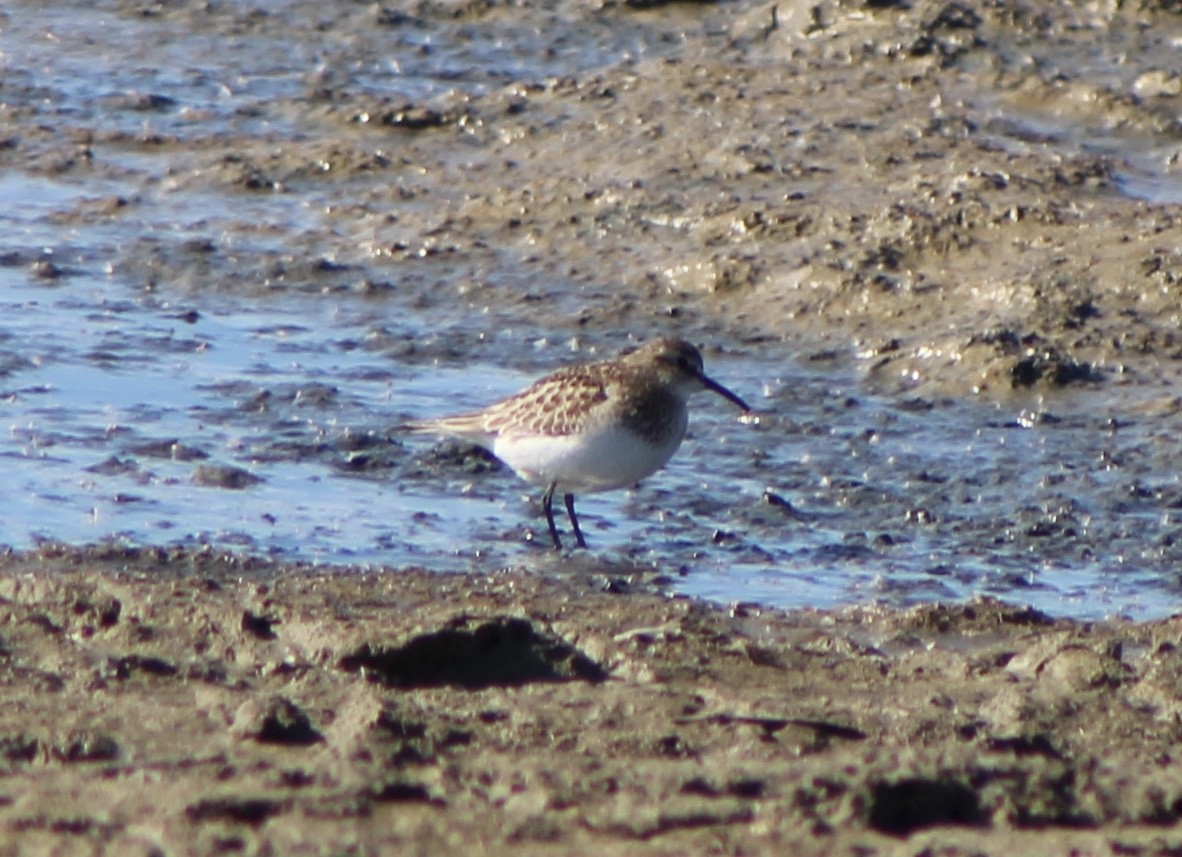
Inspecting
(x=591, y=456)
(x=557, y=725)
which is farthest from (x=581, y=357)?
(x=557, y=725)

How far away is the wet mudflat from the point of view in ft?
15.5

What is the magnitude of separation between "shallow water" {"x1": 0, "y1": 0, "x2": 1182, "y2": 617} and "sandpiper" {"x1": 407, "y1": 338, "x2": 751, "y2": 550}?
0.22m

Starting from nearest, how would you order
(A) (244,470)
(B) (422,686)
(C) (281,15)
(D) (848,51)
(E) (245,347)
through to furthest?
(B) (422,686), (A) (244,470), (E) (245,347), (D) (848,51), (C) (281,15)

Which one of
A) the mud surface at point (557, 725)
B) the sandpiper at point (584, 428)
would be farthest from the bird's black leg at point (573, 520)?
the mud surface at point (557, 725)

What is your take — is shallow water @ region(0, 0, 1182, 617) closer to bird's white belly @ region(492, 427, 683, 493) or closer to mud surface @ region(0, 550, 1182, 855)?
bird's white belly @ region(492, 427, 683, 493)

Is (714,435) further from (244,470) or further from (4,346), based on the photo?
(4,346)

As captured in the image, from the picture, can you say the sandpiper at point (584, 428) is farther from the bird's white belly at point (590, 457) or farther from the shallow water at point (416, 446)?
the shallow water at point (416, 446)

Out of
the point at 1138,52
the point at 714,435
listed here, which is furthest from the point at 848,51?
the point at 714,435

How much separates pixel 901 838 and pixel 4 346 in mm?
5841

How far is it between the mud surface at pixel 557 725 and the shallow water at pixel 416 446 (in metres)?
0.96

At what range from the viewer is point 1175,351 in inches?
374

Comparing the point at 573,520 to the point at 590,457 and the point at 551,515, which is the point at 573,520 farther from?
the point at 590,457

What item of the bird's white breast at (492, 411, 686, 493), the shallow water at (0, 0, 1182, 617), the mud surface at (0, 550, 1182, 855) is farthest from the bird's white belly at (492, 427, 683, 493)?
the mud surface at (0, 550, 1182, 855)

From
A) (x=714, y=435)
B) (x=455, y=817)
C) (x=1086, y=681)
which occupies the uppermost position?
(x=455, y=817)
